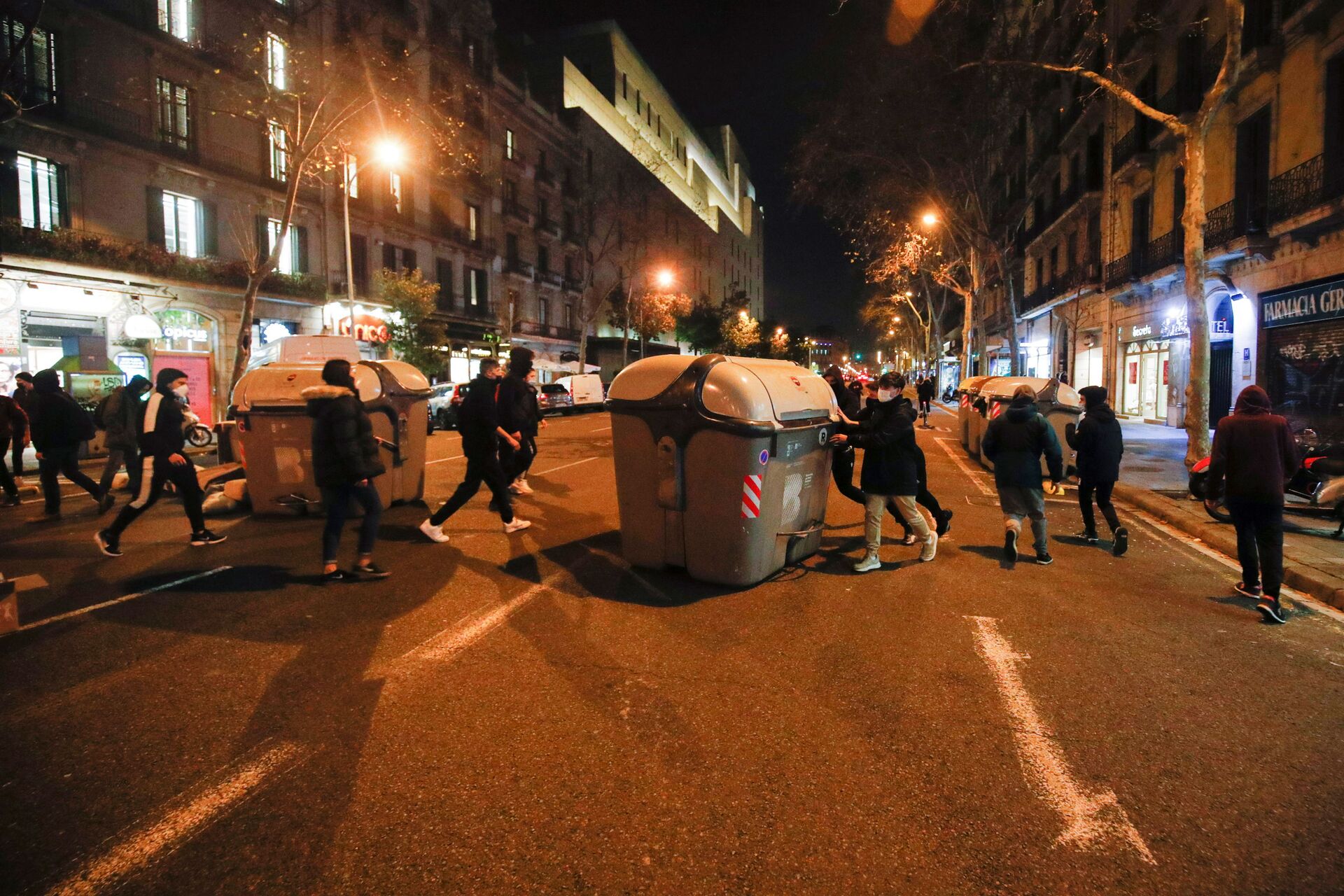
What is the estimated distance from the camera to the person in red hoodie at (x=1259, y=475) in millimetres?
5172

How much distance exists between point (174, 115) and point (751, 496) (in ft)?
82.0

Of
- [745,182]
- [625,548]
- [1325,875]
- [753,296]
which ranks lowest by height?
[1325,875]

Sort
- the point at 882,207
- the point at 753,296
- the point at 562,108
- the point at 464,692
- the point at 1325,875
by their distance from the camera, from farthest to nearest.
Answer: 1. the point at 753,296
2. the point at 562,108
3. the point at 882,207
4. the point at 464,692
5. the point at 1325,875

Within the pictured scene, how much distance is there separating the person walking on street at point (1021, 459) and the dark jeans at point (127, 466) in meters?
7.84

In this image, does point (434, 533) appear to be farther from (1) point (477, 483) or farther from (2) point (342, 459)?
(2) point (342, 459)

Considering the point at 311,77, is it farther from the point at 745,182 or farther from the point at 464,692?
the point at 745,182

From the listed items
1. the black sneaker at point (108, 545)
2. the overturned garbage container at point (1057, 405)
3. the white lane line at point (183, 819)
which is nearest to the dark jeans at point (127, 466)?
the black sneaker at point (108, 545)

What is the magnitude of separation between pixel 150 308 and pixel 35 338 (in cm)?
305

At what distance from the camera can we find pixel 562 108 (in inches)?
1834

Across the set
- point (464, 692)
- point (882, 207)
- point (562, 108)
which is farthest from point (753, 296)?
point (464, 692)

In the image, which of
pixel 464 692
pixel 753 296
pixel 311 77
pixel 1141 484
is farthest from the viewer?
pixel 753 296

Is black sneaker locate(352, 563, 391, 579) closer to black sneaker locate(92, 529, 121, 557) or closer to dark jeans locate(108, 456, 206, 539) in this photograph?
dark jeans locate(108, 456, 206, 539)

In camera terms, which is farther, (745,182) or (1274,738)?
(745,182)

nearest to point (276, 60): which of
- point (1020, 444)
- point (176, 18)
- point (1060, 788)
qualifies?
point (176, 18)
